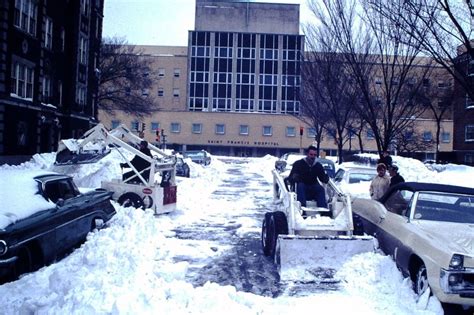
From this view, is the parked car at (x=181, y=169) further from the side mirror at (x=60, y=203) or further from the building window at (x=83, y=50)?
the side mirror at (x=60, y=203)

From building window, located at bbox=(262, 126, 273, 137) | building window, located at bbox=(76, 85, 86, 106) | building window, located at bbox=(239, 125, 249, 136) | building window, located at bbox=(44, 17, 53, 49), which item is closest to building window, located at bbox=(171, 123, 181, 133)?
building window, located at bbox=(239, 125, 249, 136)

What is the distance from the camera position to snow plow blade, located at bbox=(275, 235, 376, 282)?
7531mm

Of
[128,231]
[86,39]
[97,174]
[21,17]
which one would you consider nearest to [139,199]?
[128,231]

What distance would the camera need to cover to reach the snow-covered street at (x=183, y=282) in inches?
212

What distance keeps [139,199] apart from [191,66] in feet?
213

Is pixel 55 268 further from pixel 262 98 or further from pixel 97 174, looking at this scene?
pixel 262 98

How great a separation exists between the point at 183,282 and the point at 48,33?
2485cm

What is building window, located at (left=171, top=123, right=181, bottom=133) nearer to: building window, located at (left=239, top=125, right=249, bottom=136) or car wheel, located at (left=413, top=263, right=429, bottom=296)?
building window, located at (left=239, top=125, right=249, bottom=136)

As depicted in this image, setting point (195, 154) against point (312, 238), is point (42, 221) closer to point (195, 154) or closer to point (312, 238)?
point (312, 238)

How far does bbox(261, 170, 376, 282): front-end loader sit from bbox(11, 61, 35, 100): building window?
17.9 metres

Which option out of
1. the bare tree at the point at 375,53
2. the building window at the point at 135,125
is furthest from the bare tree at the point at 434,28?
the building window at the point at 135,125

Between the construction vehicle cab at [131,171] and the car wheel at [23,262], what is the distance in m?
5.83

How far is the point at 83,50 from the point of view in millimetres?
33906

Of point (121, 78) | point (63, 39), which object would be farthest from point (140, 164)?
point (121, 78)
